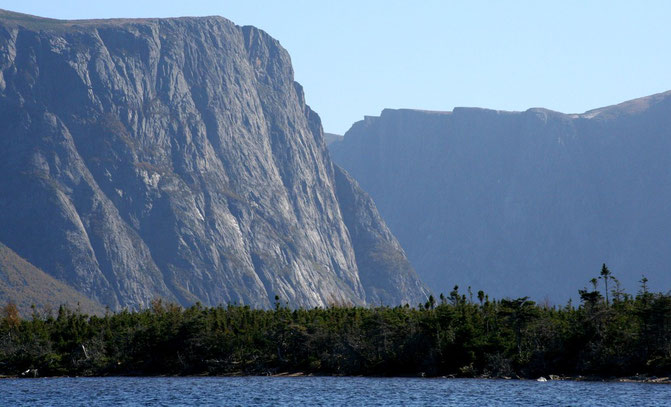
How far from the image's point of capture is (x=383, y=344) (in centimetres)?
16575

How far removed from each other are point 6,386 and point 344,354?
5067 cm

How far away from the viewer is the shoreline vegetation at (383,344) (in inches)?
5866

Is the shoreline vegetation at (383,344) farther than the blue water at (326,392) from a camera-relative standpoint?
Yes

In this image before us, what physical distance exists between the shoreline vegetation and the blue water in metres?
6.37

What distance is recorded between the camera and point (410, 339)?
160875 millimetres

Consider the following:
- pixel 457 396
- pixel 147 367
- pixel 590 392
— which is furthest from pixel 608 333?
pixel 147 367

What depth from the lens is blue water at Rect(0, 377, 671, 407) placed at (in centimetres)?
12281

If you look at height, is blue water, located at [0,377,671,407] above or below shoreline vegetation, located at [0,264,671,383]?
below

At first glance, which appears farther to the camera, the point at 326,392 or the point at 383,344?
the point at 383,344

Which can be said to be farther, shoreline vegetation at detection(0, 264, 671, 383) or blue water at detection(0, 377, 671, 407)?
shoreline vegetation at detection(0, 264, 671, 383)

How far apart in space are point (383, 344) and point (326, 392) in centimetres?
3059

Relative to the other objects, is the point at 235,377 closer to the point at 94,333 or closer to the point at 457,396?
the point at 94,333

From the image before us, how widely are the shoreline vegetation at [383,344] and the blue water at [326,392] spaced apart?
637 cm

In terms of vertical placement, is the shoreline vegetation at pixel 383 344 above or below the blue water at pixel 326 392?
above
